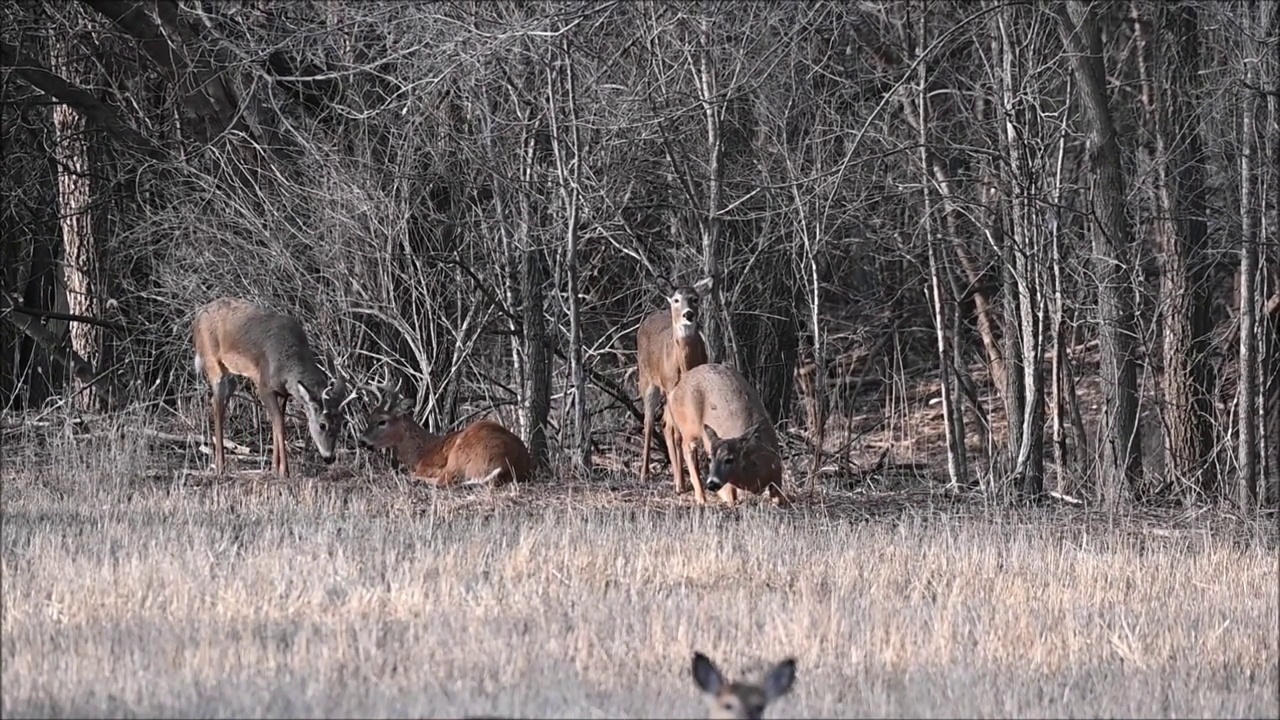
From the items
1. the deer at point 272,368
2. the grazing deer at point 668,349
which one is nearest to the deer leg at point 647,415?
the grazing deer at point 668,349

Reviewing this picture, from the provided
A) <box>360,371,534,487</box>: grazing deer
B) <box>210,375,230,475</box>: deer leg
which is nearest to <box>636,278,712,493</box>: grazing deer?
<box>360,371,534,487</box>: grazing deer

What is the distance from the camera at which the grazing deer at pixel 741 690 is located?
22.2 ft

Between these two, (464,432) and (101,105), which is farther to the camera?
(101,105)

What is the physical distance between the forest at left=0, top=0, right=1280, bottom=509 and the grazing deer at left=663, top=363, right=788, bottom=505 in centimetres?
66

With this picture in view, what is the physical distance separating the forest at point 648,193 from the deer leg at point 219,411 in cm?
144

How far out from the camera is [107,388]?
19.4 m

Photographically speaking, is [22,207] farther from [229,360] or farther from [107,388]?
[229,360]

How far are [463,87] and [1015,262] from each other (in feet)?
17.2

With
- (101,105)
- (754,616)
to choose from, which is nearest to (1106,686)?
(754,616)

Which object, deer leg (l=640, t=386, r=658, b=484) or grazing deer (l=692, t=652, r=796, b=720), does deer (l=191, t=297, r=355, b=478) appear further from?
grazing deer (l=692, t=652, r=796, b=720)

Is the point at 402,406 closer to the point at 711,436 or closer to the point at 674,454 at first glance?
the point at 674,454

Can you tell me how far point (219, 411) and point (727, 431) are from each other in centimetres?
443

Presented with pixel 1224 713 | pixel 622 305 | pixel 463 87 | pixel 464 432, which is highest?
pixel 463 87

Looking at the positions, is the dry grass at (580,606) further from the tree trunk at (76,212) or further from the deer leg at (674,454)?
the tree trunk at (76,212)
